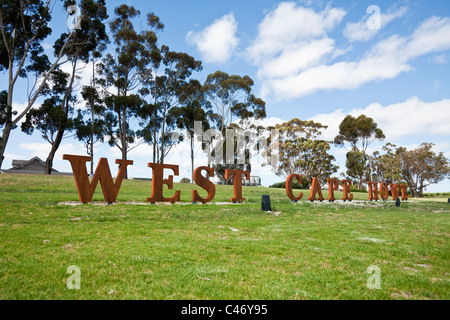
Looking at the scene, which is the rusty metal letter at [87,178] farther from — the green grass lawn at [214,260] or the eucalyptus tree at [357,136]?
the eucalyptus tree at [357,136]

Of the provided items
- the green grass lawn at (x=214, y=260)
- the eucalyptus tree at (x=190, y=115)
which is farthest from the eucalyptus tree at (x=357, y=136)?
the green grass lawn at (x=214, y=260)

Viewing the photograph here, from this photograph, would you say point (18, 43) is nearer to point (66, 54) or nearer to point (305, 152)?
point (66, 54)

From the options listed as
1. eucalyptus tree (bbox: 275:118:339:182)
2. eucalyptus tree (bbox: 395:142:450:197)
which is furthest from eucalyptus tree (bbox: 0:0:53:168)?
eucalyptus tree (bbox: 395:142:450:197)

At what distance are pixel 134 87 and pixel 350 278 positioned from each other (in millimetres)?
37317

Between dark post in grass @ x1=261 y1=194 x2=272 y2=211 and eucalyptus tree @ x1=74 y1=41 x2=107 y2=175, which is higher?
eucalyptus tree @ x1=74 y1=41 x2=107 y2=175

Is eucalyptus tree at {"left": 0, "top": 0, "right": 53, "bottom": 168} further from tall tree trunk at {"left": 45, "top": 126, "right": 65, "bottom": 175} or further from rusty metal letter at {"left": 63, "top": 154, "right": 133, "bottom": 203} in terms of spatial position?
rusty metal letter at {"left": 63, "top": 154, "right": 133, "bottom": 203}

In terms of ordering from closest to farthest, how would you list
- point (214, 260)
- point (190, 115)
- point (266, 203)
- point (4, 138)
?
point (214, 260) < point (266, 203) < point (4, 138) < point (190, 115)

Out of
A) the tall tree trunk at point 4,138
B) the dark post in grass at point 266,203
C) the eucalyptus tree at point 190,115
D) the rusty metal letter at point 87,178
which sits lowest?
the dark post in grass at point 266,203

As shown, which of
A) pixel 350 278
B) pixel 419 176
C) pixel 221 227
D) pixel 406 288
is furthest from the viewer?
pixel 419 176

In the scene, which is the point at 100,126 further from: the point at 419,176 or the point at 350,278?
the point at 419,176

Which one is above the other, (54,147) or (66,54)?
(66,54)

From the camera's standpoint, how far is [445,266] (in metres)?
4.68

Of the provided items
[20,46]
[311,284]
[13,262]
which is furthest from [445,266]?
[20,46]

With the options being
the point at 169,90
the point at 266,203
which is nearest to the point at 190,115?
the point at 169,90
